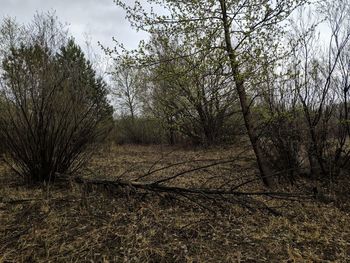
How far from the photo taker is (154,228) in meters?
3.39

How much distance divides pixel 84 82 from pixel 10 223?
290 cm

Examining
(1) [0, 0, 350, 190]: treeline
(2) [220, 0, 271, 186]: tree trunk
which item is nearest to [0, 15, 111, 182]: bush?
(1) [0, 0, 350, 190]: treeline

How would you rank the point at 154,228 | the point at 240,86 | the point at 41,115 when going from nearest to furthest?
the point at 154,228 < the point at 41,115 < the point at 240,86

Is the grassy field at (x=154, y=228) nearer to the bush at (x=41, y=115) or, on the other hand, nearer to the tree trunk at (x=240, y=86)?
the bush at (x=41, y=115)

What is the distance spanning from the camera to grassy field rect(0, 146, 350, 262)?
9.35ft

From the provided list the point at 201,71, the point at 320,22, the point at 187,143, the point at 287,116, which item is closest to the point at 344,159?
the point at 287,116

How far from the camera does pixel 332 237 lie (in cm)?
354

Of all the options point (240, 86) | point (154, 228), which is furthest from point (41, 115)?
point (240, 86)

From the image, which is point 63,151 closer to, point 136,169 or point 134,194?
point 134,194

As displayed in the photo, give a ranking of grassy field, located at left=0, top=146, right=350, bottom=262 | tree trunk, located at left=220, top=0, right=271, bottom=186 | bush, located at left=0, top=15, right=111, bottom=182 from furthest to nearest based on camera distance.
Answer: tree trunk, located at left=220, top=0, right=271, bottom=186
bush, located at left=0, top=15, right=111, bottom=182
grassy field, located at left=0, top=146, right=350, bottom=262

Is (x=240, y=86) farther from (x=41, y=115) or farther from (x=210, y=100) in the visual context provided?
(x=41, y=115)

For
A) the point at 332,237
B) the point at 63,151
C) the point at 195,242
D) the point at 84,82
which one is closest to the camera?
the point at 195,242

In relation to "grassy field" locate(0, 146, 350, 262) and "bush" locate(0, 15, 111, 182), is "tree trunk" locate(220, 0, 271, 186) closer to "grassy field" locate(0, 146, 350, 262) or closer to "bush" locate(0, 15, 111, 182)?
"grassy field" locate(0, 146, 350, 262)

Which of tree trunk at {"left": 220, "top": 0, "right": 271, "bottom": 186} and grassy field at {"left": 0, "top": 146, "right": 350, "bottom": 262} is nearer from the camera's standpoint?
grassy field at {"left": 0, "top": 146, "right": 350, "bottom": 262}
